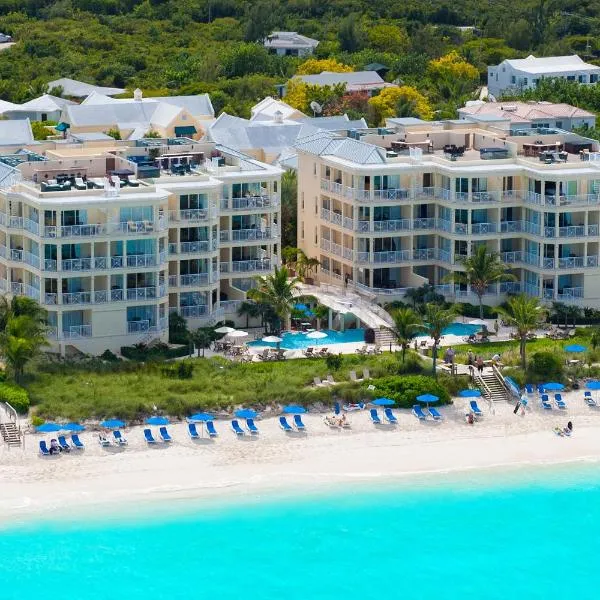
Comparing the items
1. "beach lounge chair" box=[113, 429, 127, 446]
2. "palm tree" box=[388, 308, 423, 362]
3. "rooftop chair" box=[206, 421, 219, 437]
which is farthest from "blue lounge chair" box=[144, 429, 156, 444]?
"palm tree" box=[388, 308, 423, 362]

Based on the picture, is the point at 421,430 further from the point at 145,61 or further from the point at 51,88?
the point at 145,61

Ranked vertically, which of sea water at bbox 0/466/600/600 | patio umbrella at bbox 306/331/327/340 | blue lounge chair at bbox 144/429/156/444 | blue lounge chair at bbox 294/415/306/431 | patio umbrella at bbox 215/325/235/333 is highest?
patio umbrella at bbox 215/325/235/333

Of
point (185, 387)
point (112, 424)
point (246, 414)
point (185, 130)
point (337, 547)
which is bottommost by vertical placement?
point (337, 547)

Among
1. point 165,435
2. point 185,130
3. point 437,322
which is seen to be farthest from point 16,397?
point 185,130

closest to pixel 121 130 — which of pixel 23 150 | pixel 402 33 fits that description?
pixel 23 150

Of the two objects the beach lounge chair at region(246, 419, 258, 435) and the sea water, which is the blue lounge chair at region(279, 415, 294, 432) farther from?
the sea water

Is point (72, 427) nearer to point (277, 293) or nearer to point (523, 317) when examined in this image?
point (277, 293)
